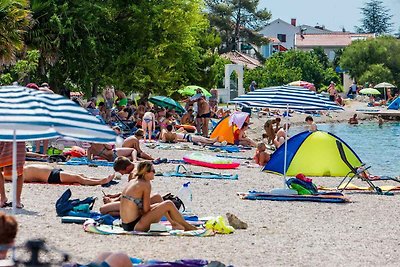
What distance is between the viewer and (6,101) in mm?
10133

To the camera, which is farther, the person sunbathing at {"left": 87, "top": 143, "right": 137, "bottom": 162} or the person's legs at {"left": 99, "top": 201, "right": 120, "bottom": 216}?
the person sunbathing at {"left": 87, "top": 143, "right": 137, "bottom": 162}

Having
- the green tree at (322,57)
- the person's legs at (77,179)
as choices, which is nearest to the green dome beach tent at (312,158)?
the person's legs at (77,179)

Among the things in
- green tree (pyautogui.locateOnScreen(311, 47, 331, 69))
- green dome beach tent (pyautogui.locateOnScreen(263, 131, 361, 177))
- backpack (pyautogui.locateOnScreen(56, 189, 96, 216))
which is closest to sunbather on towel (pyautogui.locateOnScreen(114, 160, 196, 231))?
backpack (pyautogui.locateOnScreen(56, 189, 96, 216))

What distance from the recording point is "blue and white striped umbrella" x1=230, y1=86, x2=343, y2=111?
17253mm

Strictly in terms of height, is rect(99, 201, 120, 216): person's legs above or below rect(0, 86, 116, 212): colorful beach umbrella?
below

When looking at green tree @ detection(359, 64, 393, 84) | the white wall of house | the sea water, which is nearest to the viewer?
the sea water

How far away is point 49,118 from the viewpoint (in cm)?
959

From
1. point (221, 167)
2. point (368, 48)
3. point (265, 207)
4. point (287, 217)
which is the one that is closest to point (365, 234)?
point (287, 217)

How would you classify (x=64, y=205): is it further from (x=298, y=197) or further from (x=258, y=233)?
(x=298, y=197)

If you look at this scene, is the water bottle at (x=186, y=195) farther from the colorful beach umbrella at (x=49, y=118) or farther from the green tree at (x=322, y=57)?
the green tree at (x=322, y=57)

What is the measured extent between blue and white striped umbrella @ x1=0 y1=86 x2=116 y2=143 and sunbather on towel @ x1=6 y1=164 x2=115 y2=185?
6536 mm

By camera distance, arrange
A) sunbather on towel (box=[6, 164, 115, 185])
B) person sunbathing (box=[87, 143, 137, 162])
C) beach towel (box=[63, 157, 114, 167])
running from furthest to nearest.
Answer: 1. person sunbathing (box=[87, 143, 137, 162])
2. beach towel (box=[63, 157, 114, 167])
3. sunbather on towel (box=[6, 164, 115, 185])

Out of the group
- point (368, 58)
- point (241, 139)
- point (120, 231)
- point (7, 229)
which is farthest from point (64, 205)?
point (368, 58)

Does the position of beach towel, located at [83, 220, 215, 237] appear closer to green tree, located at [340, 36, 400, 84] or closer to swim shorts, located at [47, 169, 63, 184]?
swim shorts, located at [47, 169, 63, 184]
